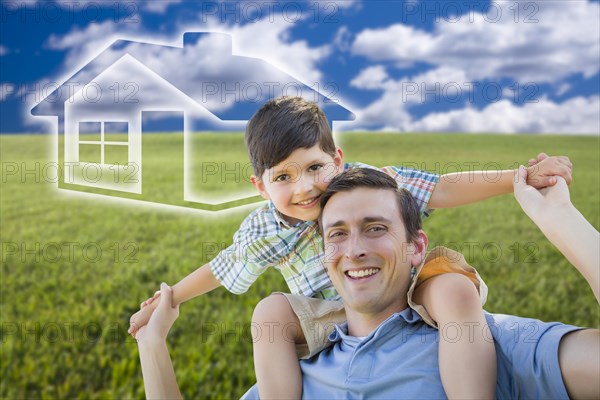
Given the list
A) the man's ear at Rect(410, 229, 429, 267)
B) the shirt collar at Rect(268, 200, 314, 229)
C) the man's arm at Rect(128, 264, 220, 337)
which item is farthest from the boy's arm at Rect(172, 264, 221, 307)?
the man's ear at Rect(410, 229, 429, 267)

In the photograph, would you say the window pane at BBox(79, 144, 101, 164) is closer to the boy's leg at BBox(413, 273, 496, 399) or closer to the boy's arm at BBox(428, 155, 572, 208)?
the boy's arm at BBox(428, 155, 572, 208)

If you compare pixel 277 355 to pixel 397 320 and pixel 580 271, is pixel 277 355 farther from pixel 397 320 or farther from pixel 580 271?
pixel 580 271

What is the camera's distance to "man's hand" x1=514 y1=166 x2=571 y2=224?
5.56 ft

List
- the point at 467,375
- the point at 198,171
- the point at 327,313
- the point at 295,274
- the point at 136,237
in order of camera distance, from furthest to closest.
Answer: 1. the point at 198,171
2. the point at 136,237
3. the point at 295,274
4. the point at 327,313
5. the point at 467,375

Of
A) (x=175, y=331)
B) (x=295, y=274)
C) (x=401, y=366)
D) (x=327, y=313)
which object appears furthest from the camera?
(x=175, y=331)

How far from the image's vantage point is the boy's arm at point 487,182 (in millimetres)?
1832

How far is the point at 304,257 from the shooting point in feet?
7.04

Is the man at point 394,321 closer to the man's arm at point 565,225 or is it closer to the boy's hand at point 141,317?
the man's arm at point 565,225

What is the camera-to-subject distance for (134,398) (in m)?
3.73

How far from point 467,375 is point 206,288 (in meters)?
0.93

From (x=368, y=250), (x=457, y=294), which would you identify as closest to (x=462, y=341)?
(x=457, y=294)

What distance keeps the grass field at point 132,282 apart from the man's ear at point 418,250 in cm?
216

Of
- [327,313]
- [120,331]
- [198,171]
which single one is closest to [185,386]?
[120,331]

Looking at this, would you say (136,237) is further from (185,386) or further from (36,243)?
(185,386)
